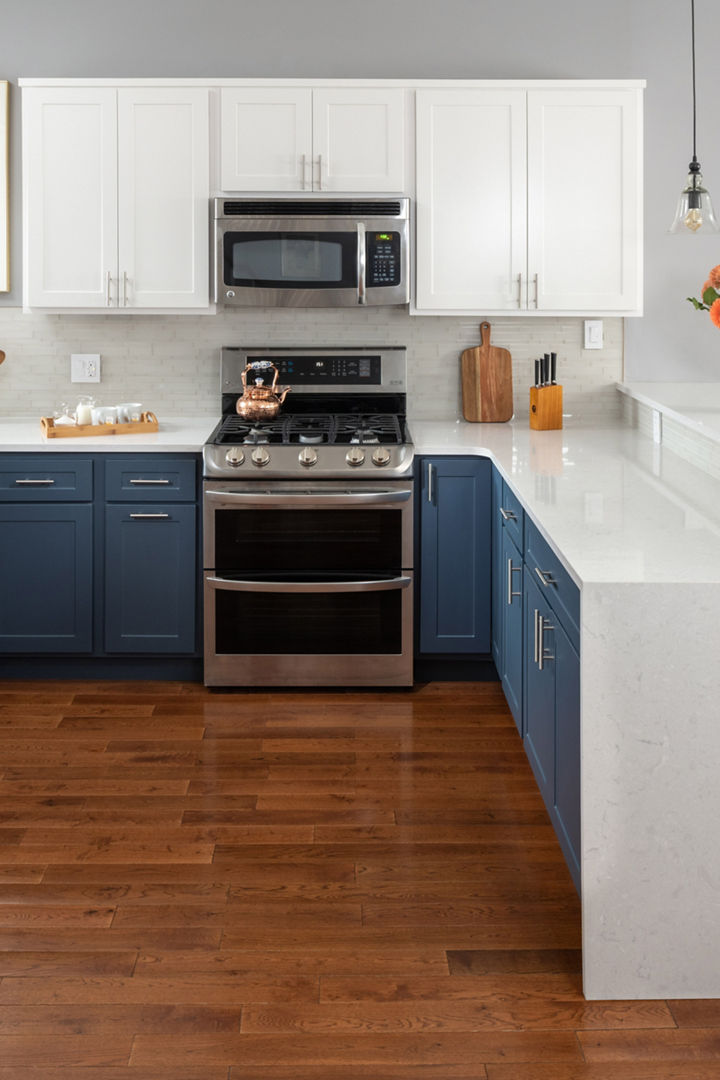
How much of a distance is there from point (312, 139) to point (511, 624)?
6.57ft

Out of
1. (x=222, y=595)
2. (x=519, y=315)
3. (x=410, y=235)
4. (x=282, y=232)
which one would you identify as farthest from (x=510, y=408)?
(x=222, y=595)

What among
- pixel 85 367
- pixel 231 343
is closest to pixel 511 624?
pixel 231 343

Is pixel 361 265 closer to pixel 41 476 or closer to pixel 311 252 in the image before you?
pixel 311 252

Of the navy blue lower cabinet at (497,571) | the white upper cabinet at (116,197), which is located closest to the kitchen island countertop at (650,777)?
the navy blue lower cabinet at (497,571)

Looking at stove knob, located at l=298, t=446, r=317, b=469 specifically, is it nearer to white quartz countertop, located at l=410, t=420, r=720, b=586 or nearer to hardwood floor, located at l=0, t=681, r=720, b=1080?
white quartz countertop, located at l=410, t=420, r=720, b=586

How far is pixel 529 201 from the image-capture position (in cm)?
431

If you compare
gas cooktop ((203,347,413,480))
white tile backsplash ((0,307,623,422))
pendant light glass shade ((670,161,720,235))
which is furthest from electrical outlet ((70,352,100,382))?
pendant light glass shade ((670,161,720,235))

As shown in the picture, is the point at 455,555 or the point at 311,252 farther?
the point at 311,252

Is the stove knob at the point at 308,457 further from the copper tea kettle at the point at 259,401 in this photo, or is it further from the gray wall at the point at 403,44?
the gray wall at the point at 403,44

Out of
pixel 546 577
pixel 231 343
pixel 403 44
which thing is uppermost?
pixel 403 44

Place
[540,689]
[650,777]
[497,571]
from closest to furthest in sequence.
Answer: [650,777], [540,689], [497,571]

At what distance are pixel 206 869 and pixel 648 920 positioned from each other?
3.58ft

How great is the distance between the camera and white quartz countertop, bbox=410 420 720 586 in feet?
7.72

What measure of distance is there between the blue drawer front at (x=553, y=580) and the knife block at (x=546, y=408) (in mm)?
1327
